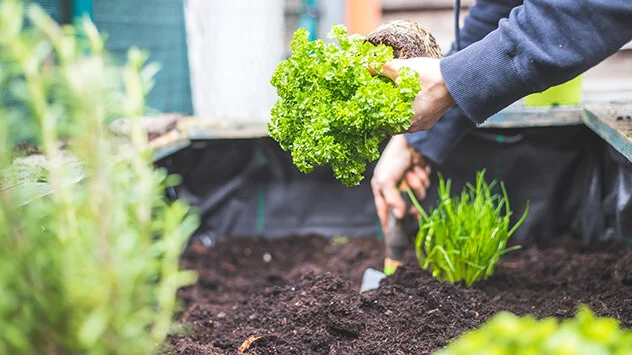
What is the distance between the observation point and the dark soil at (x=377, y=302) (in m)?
2.06

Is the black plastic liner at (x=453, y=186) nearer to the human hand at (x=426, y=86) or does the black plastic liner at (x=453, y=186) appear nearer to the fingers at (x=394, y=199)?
the fingers at (x=394, y=199)

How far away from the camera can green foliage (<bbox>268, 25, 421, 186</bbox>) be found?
6.04 feet

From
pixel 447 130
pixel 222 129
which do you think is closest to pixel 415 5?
pixel 222 129

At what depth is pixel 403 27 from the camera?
214 cm

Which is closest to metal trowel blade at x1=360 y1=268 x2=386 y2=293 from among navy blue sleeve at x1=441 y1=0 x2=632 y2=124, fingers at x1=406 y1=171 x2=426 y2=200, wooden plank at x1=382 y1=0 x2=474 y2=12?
fingers at x1=406 y1=171 x2=426 y2=200

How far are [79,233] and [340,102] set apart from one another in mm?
982

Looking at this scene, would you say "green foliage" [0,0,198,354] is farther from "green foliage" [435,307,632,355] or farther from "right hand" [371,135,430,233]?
"right hand" [371,135,430,233]

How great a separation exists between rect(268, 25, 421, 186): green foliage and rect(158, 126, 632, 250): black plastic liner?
168cm

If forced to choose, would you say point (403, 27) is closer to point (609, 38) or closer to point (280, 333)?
point (609, 38)

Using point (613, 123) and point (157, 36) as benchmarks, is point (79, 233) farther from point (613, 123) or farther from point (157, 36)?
point (157, 36)

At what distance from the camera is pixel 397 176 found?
2.89m

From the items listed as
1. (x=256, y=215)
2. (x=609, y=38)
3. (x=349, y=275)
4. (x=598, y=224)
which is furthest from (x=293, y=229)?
(x=609, y=38)

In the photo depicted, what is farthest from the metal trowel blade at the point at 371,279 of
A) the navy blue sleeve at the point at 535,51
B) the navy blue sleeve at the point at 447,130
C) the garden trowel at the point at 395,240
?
the navy blue sleeve at the point at 535,51

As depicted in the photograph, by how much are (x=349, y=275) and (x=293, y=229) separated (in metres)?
0.99
